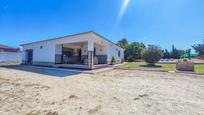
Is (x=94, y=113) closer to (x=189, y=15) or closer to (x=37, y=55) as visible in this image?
(x=189, y=15)

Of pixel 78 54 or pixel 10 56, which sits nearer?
pixel 78 54

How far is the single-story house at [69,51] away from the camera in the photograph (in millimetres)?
11983

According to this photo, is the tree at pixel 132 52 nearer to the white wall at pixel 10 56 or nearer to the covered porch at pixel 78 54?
the covered porch at pixel 78 54

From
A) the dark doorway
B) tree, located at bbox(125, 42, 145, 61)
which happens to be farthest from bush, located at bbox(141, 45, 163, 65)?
the dark doorway

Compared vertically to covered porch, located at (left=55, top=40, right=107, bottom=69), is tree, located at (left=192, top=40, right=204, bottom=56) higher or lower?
higher

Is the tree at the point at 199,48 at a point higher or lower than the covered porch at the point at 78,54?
higher

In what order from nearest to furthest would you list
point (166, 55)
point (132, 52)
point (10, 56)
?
point (10, 56) → point (132, 52) → point (166, 55)

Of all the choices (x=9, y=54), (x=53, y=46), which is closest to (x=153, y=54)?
(x=53, y=46)

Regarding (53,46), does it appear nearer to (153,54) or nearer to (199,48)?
(153,54)

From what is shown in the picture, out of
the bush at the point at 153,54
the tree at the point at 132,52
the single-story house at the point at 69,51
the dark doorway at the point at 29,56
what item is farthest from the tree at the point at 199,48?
the dark doorway at the point at 29,56

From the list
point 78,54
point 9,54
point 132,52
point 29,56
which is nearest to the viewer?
point 78,54

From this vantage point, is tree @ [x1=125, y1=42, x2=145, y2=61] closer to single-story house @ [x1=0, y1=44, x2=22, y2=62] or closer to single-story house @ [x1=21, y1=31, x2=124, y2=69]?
single-story house @ [x1=21, y1=31, x2=124, y2=69]

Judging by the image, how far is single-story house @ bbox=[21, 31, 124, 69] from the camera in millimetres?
11983

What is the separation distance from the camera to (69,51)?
16.7 m
